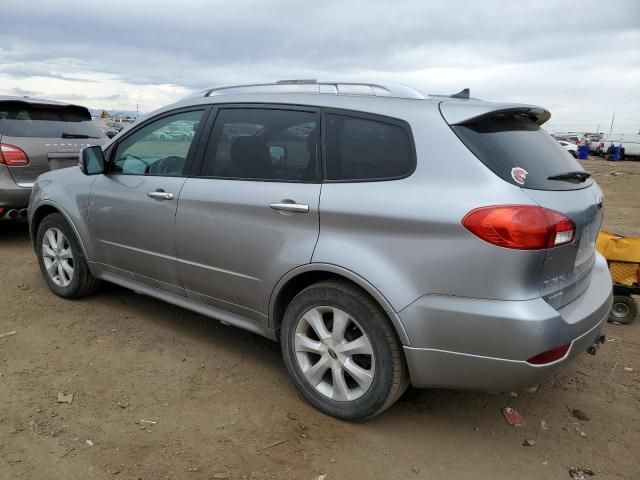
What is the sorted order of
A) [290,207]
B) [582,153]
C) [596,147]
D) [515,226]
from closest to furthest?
[515,226]
[290,207]
[582,153]
[596,147]

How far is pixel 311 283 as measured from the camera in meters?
2.95

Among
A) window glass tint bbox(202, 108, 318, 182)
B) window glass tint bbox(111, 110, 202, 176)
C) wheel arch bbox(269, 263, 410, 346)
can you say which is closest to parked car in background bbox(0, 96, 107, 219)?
window glass tint bbox(111, 110, 202, 176)

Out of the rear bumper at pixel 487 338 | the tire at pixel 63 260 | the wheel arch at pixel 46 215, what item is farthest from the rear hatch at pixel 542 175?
the tire at pixel 63 260

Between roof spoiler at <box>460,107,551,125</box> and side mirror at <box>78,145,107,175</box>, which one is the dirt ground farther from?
roof spoiler at <box>460,107,551,125</box>

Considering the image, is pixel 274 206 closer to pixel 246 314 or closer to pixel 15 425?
pixel 246 314

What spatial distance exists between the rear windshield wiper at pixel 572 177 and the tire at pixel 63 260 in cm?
348

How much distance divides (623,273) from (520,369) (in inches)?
98.8

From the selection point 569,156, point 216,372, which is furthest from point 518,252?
point 216,372

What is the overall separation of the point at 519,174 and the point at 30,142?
5.45m

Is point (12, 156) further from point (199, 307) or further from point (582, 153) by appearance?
point (582, 153)

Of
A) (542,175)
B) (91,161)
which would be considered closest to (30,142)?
(91,161)

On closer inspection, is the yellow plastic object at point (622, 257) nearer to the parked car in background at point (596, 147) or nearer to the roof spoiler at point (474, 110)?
the roof spoiler at point (474, 110)

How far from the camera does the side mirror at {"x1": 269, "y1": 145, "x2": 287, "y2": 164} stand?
9.94 feet

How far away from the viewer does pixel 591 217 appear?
2645 millimetres
